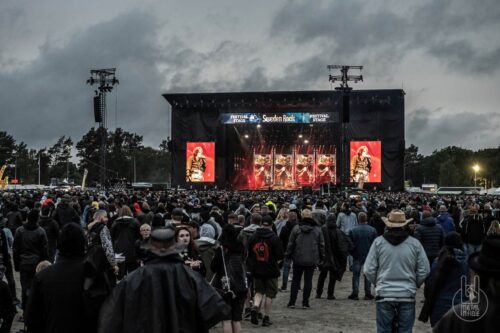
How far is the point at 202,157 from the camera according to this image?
146 feet

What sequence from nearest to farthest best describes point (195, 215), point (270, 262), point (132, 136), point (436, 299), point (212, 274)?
point (436, 299) → point (212, 274) → point (270, 262) → point (195, 215) → point (132, 136)

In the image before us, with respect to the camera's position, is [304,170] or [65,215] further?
[304,170]

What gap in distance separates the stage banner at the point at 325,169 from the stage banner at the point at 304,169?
0.50 meters

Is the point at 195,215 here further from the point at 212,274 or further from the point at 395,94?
the point at 395,94

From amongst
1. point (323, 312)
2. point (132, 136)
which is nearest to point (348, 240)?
point (323, 312)

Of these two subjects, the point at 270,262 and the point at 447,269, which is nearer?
the point at 447,269

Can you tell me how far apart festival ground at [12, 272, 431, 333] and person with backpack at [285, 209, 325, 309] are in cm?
47

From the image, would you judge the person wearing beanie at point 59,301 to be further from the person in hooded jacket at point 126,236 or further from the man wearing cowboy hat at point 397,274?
the person in hooded jacket at point 126,236

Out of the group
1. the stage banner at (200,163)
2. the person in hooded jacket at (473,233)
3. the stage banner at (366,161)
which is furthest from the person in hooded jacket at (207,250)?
the stage banner at (200,163)

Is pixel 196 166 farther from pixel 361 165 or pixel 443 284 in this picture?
pixel 443 284

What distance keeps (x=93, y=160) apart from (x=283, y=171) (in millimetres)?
59780

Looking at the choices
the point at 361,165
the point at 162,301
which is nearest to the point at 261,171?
the point at 361,165

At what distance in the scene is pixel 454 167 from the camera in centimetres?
11900

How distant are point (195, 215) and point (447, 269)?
697cm
